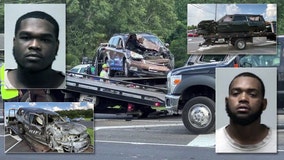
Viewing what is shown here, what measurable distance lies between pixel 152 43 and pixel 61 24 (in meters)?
0.79

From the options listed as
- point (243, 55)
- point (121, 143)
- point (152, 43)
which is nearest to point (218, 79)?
point (243, 55)

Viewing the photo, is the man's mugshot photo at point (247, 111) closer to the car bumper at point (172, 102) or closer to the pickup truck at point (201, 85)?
the pickup truck at point (201, 85)

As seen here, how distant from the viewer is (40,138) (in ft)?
17.2

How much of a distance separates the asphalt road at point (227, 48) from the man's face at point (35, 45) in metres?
1.10

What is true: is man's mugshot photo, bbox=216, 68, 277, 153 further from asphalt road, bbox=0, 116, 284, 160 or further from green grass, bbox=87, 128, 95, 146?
green grass, bbox=87, 128, 95, 146

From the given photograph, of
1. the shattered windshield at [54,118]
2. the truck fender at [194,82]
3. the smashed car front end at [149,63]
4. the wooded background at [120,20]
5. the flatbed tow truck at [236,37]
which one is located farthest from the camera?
the smashed car front end at [149,63]

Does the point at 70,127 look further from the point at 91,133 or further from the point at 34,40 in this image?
the point at 34,40

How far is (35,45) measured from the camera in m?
5.10

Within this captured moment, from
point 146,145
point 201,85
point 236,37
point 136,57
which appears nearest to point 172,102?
point 201,85

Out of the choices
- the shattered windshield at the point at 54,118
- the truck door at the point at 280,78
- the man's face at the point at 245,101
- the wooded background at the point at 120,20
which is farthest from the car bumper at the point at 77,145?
the truck door at the point at 280,78

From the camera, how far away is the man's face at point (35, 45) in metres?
5.11

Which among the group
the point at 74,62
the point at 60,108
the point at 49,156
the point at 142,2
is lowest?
the point at 49,156

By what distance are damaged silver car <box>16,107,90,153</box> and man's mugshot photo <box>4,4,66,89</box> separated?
27 cm

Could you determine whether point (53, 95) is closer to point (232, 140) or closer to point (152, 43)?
point (152, 43)
